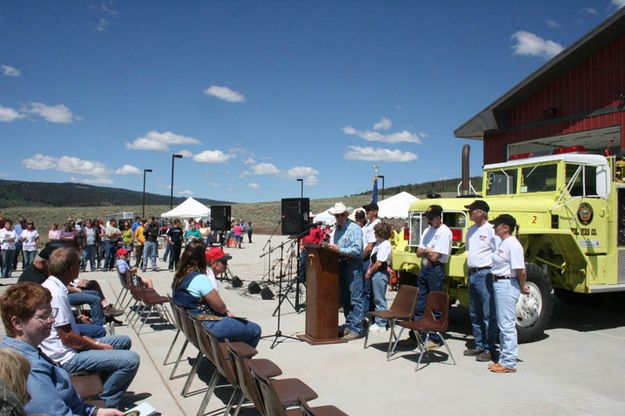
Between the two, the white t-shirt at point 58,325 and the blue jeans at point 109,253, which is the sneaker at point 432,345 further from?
the blue jeans at point 109,253

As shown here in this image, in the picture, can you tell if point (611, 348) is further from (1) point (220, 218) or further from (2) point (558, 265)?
(1) point (220, 218)

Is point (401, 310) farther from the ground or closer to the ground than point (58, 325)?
closer to the ground

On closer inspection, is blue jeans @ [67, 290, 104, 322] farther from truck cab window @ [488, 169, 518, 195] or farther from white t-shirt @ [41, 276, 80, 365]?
truck cab window @ [488, 169, 518, 195]

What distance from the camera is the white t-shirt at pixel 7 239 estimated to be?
47.9 ft

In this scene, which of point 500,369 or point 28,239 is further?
point 28,239

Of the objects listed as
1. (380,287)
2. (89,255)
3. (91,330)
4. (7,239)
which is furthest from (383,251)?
(89,255)

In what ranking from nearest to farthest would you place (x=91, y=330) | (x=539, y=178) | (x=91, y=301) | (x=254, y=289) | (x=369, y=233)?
(x=91, y=330), (x=91, y=301), (x=539, y=178), (x=369, y=233), (x=254, y=289)

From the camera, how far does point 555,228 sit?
759 centimetres

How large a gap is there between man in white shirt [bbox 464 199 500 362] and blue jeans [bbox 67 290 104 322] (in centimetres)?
488

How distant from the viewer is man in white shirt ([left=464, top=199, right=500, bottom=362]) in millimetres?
6152

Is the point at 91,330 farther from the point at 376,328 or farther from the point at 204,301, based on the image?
the point at 376,328

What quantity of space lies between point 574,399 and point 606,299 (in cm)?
719

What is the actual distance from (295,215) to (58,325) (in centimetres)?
630

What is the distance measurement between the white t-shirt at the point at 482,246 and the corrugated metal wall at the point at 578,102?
7.50 metres
